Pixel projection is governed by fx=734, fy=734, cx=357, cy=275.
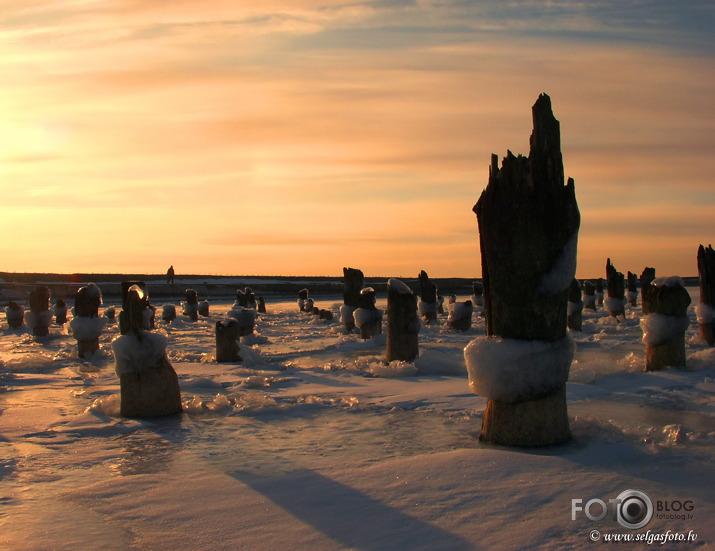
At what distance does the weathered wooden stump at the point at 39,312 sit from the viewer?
21344 mm

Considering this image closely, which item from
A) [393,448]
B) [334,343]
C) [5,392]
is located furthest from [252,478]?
[334,343]

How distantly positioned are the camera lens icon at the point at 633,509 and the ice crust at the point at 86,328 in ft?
42.4

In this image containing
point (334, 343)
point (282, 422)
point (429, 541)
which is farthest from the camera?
point (334, 343)

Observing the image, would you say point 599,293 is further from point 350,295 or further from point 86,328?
point 86,328

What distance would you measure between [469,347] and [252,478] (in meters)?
2.45

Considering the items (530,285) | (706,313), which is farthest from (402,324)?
(530,285)

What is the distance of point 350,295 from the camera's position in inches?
940

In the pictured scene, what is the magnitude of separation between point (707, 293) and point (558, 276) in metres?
9.91

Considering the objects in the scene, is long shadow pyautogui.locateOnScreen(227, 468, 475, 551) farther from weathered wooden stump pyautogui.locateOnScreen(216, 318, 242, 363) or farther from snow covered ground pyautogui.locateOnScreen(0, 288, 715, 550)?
weathered wooden stump pyautogui.locateOnScreen(216, 318, 242, 363)

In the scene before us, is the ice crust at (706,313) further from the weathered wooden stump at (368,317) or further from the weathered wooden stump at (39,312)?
the weathered wooden stump at (39,312)

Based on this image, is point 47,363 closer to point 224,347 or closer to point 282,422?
point 224,347

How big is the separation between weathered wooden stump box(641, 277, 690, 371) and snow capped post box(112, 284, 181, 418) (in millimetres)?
7406

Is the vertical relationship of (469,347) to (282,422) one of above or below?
above

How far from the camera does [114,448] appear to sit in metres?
7.15
